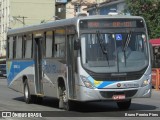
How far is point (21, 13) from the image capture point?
103 meters

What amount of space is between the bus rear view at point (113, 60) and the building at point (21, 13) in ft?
271

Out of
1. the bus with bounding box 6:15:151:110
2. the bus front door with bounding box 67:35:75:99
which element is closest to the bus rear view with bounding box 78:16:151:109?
the bus with bounding box 6:15:151:110

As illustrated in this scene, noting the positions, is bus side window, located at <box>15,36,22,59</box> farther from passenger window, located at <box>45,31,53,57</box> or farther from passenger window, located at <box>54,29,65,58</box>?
passenger window, located at <box>54,29,65,58</box>

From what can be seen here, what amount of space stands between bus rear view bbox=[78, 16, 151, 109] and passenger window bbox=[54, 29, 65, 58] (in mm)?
1303

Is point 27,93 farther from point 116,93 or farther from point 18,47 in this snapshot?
point 116,93

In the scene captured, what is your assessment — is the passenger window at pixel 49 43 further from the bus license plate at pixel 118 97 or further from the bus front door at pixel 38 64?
the bus license plate at pixel 118 97

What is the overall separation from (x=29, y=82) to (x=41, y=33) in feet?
7.98

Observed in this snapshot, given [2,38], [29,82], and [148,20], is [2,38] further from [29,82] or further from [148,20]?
[29,82]

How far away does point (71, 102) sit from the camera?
17344 millimetres

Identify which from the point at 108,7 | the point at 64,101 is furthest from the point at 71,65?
the point at 108,7

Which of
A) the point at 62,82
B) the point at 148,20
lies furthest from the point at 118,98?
the point at 148,20

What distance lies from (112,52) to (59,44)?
2.33 meters

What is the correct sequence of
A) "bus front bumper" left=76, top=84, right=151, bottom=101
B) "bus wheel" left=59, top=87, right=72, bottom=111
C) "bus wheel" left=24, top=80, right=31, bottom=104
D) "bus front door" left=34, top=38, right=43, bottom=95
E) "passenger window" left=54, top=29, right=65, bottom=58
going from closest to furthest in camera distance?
"bus front bumper" left=76, top=84, right=151, bottom=101 → "bus wheel" left=59, top=87, right=72, bottom=111 → "passenger window" left=54, top=29, right=65, bottom=58 → "bus front door" left=34, top=38, right=43, bottom=95 → "bus wheel" left=24, top=80, right=31, bottom=104

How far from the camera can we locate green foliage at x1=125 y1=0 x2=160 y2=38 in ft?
142
